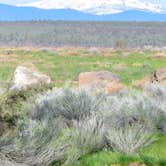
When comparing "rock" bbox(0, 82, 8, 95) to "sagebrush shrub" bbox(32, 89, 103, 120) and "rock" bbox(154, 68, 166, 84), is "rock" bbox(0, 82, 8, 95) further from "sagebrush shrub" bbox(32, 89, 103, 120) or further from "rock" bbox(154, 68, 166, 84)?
"rock" bbox(154, 68, 166, 84)

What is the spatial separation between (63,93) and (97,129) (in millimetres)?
2476

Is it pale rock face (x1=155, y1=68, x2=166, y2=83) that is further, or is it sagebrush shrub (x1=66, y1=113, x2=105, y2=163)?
pale rock face (x1=155, y1=68, x2=166, y2=83)

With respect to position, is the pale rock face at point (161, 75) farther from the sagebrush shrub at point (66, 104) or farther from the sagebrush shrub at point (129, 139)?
the sagebrush shrub at point (129, 139)

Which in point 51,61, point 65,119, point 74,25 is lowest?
point 74,25

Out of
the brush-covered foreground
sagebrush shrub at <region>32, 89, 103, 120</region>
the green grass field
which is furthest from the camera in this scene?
the green grass field

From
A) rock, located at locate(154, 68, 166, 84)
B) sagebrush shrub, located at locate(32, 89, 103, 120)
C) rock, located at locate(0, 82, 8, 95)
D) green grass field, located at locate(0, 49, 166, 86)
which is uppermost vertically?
rock, located at locate(0, 82, 8, 95)

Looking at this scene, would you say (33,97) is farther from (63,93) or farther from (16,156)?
(16,156)

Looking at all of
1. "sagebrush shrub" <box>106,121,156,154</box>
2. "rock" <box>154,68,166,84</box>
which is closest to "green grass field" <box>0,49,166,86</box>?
"rock" <box>154,68,166,84</box>

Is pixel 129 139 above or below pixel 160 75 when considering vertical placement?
above

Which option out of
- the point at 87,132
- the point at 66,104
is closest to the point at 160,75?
the point at 66,104

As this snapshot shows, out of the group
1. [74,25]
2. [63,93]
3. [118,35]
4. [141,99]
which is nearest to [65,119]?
[63,93]

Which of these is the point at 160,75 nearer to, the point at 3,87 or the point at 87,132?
the point at 87,132

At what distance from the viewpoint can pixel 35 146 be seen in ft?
28.3

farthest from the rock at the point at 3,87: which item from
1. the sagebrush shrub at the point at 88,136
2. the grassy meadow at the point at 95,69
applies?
the sagebrush shrub at the point at 88,136
